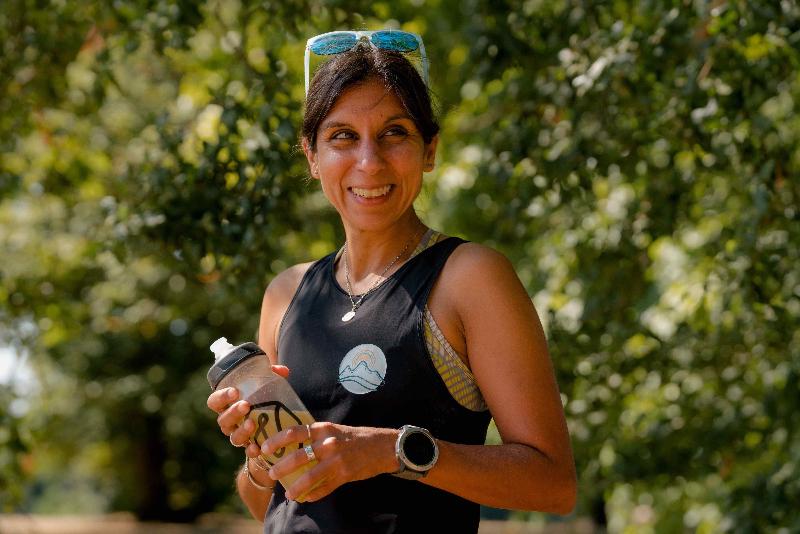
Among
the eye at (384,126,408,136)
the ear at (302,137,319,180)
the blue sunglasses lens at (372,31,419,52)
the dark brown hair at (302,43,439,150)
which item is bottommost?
the ear at (302,137,319,180)

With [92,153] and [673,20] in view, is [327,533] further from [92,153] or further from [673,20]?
[92,153]

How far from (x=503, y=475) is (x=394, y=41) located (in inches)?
35.7

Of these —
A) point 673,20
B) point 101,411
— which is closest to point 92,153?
point 673,20

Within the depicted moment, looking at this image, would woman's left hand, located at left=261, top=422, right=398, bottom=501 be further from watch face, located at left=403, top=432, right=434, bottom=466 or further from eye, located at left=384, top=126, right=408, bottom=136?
eye, located at left=384, top=126, right=408, bottom=136

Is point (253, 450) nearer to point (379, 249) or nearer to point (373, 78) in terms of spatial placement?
point (379, 249)

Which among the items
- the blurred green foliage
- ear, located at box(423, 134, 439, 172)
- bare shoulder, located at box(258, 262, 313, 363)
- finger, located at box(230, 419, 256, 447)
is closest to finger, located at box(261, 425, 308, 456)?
finger, located at box(230, 419, 256, 447)

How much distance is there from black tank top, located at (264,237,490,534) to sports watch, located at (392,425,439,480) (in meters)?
0.17

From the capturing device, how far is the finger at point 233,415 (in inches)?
74.0

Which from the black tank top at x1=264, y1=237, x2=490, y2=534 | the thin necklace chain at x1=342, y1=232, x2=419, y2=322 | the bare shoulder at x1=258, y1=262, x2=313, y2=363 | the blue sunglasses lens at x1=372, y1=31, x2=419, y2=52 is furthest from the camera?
the bare shoulder at x1=258, y1=262, x2=313, y2=363

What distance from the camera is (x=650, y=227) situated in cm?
444

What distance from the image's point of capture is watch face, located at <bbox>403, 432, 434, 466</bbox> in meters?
1.84

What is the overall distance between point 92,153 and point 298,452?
622cm

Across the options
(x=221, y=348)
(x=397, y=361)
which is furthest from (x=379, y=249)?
(x=221, y=348)

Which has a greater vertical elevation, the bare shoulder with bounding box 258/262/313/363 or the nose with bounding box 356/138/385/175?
the nose with bounding box 356/138/385/175
